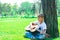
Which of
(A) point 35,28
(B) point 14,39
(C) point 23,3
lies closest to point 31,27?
(A) point 35,28

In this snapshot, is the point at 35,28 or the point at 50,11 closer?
the point at 35,28

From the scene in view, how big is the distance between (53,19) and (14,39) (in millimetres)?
1063

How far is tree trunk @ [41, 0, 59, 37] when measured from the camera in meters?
5.15

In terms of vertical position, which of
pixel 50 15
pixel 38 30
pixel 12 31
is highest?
pixel 50 15

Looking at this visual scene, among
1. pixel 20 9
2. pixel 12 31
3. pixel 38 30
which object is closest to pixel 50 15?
pixel 38 30

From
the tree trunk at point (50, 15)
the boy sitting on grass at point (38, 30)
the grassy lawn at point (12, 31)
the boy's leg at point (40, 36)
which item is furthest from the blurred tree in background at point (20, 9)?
the boy's leg at point (40, 36)

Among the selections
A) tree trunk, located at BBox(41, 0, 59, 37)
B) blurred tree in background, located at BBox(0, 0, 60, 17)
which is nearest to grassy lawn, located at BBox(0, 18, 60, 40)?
tree trunk, located at BBox(41, 0, 59, 37)

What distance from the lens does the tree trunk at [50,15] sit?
515 centimetres

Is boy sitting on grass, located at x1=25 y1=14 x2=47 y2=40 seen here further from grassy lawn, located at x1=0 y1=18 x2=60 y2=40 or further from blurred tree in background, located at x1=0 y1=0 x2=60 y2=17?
blurred tree in background, located at x1=0 y1=0 x2=60 y2=17

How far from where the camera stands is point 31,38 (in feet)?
15.4

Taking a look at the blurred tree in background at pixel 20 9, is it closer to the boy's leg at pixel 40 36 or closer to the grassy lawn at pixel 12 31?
the grassy lawn at pixel 12 31

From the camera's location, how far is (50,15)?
5156mm

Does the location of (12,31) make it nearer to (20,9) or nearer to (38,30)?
(38,30)

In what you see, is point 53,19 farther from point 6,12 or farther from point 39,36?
point 6,12
